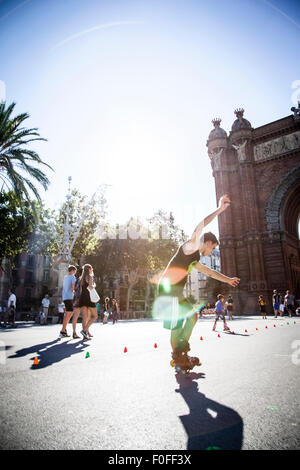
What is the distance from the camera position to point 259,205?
94.2ft

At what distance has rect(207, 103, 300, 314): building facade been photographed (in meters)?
26.6

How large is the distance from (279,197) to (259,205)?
6.75ft

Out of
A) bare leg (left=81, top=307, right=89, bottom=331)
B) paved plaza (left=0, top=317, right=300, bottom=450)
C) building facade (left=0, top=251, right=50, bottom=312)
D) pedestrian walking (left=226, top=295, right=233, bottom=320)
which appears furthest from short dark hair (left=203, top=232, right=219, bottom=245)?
building facade (left=0, top=251, right=50, bottom=312)

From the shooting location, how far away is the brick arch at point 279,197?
27359 millimetres

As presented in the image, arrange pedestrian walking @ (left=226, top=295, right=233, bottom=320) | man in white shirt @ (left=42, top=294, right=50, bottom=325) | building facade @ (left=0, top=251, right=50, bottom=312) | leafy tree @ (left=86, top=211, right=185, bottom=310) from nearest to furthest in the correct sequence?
pedestrian walking @ (left=226, top=295, right=233, bottom=320) → man in white shirt @ (left=42, top=294, right=50, bottom=325) → leafy tree @ (left=86, top=211, right=185, bottom=310) → building facade @ (left=0, top=251, right=50, bottom=312)

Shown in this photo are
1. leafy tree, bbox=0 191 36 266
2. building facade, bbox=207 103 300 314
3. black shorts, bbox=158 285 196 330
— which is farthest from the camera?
building facade, bbox=207 103 300 314

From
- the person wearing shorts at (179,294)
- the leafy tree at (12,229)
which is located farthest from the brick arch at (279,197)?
the person wearing shorts at (179,294)

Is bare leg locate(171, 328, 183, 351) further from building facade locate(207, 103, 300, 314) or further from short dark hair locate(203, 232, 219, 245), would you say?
building facade locate(207, 103, 300, 314)

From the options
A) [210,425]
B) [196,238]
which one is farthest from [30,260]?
[210,425]

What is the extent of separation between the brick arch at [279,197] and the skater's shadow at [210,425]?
27890 mm

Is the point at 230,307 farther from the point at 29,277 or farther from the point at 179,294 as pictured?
the point at 29,277

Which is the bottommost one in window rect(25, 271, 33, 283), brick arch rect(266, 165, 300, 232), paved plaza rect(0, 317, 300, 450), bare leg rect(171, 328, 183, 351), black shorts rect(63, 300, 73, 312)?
paved plaza rect(0, 317, 300, 450)

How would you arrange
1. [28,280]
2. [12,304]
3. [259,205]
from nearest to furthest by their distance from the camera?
[12,304], [259,205], [28,280]
